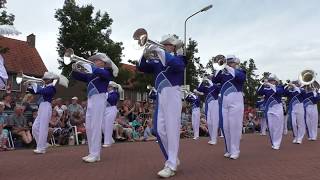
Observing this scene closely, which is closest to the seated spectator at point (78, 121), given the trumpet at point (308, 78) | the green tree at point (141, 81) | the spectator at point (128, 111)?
the spectator at point (128, 111)

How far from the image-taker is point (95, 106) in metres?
10.7

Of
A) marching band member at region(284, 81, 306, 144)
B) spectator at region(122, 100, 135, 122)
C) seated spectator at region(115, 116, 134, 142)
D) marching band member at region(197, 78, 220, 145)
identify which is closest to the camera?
marching band member at region(197, 78, 220, 145)

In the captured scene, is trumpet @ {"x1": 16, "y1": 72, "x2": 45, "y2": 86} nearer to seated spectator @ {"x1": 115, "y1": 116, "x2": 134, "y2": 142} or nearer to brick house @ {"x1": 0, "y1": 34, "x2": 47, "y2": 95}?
seated spectator @ {"x1": 115, "y1": 116, "x2": 134, "y2": 142}

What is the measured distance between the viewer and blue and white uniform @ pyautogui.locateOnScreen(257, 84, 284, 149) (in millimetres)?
13852

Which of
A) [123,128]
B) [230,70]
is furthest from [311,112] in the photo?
[230,70]

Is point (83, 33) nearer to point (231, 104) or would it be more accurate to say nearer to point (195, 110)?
point (195, 110)

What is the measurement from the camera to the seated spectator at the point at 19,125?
592 inches

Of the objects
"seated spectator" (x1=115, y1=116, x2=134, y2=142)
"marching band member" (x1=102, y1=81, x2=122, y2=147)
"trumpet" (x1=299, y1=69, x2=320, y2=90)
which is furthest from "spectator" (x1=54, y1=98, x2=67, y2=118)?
"trumpet" (x1=299, y1=69, x2=320, y2=90)

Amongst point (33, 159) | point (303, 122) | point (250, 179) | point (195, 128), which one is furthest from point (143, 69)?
point (195, 128)

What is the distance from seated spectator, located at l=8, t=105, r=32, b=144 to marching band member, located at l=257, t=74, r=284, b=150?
7196 mm

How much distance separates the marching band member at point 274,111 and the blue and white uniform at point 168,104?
5.96 meters

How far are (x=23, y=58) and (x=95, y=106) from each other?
38.2 metres

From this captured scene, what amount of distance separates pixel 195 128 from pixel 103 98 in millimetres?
9460

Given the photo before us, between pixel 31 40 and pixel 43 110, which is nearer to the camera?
pixel 43 110
